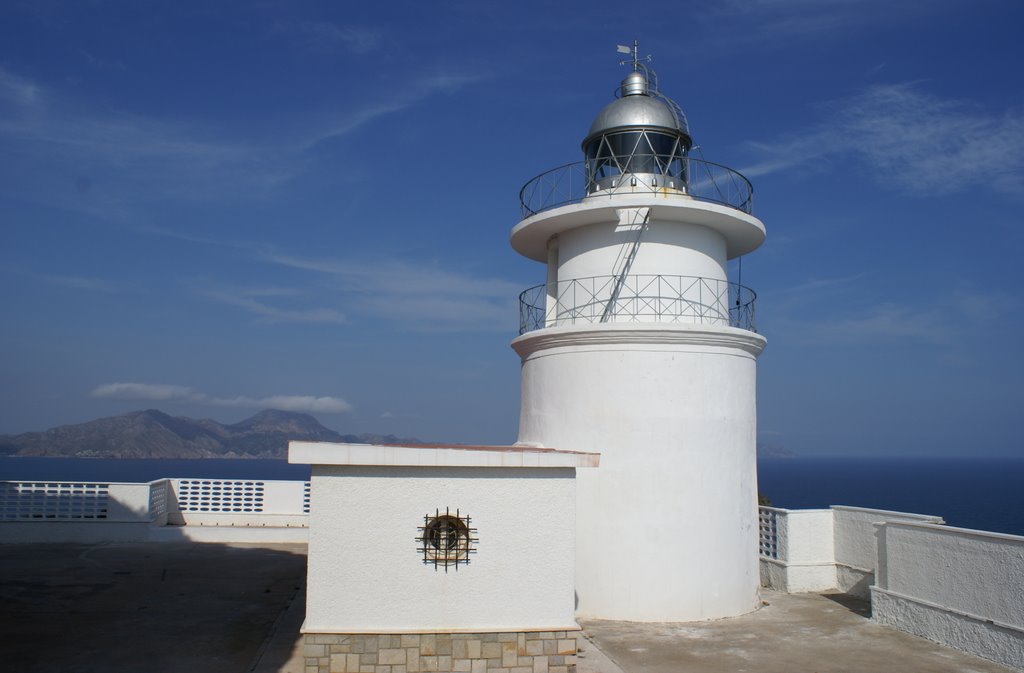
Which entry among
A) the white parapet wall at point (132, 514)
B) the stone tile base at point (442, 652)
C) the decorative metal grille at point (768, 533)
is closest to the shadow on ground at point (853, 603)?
the decorative metal grille at point (768, 533)

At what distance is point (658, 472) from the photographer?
11891 mm

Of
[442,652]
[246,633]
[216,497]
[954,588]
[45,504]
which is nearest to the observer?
[442,652]

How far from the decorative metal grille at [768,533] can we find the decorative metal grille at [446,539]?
7.42 metres

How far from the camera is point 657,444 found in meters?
11.9

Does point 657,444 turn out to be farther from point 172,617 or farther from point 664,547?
point 172,617

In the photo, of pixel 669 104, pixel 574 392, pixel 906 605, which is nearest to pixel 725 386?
pixel 574 392

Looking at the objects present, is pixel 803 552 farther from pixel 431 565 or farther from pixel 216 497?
pixel 216 497

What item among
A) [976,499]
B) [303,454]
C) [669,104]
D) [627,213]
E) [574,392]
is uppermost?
[669,104]

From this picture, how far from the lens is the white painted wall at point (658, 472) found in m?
11.8

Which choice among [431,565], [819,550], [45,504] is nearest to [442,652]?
[431,565]

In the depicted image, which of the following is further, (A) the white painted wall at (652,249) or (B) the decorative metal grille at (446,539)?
(A) the white painted wall at (652,249)

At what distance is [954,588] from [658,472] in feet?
13.2

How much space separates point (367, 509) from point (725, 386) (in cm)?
598

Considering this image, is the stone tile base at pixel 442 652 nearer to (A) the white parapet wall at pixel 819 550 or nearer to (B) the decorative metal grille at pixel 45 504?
(A) the white parapet wall at pixel 819 550
